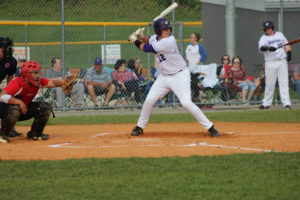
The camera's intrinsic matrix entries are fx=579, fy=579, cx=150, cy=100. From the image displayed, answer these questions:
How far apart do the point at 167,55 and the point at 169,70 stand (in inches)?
9.9

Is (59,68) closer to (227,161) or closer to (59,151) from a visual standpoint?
(59,151)

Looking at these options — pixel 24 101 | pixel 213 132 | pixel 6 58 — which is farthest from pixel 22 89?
pixel 213 132

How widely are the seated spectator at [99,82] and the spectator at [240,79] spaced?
3.20 m

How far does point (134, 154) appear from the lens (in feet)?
25.1

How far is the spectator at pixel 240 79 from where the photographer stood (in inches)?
593

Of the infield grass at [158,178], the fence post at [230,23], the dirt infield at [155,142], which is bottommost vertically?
the infield grass at [158,178]

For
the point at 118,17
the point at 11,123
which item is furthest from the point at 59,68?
the point at 11,123

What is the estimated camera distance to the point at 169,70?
9258 mm

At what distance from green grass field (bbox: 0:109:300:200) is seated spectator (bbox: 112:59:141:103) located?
753 cm

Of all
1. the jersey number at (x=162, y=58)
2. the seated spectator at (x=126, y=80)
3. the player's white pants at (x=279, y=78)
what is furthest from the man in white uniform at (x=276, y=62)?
the jersey number at (x=162, y=58)

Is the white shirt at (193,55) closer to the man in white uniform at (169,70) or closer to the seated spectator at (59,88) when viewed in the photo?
the seated spectator at (59,88)

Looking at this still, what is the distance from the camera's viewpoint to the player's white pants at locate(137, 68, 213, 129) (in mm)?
9125

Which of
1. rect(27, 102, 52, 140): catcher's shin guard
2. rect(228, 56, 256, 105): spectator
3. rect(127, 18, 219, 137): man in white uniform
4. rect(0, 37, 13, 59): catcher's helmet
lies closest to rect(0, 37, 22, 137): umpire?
rect(0, 37, 13, 59): catcher's helmet

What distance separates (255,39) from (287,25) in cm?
107
